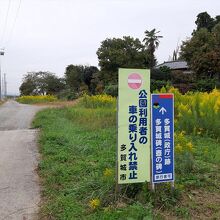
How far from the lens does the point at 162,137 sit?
4.75 meters

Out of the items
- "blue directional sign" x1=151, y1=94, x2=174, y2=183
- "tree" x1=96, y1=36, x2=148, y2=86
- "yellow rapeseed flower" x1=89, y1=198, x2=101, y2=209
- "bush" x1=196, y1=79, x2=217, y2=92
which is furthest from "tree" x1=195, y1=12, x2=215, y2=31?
"yellow rapeseed flower" x1=89, y1=198, x2=101, y2=209

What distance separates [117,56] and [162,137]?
37.9 m

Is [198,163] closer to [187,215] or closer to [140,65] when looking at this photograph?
[187,215]

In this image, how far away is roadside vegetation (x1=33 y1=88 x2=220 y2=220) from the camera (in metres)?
4.55

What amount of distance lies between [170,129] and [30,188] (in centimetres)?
229

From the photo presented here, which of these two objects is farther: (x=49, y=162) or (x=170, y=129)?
(x=49, y=162)

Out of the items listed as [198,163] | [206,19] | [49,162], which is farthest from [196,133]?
[206,19]

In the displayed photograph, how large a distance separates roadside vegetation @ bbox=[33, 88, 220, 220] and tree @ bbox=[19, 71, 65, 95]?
6208 centimetres

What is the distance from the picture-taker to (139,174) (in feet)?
15.6

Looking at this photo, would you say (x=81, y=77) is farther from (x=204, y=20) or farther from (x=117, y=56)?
(x=204, y=20)

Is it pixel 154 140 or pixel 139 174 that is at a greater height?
pixel 154 140

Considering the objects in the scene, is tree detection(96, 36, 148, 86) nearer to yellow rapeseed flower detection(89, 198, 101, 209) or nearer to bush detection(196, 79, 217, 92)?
bush detection(196, 79, 217, 92)

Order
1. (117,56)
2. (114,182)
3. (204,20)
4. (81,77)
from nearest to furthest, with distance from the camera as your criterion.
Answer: (114,182)
(117,56)
(204,20)
(81,77)

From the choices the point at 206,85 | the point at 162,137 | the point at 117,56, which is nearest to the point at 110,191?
the point at 162,137
